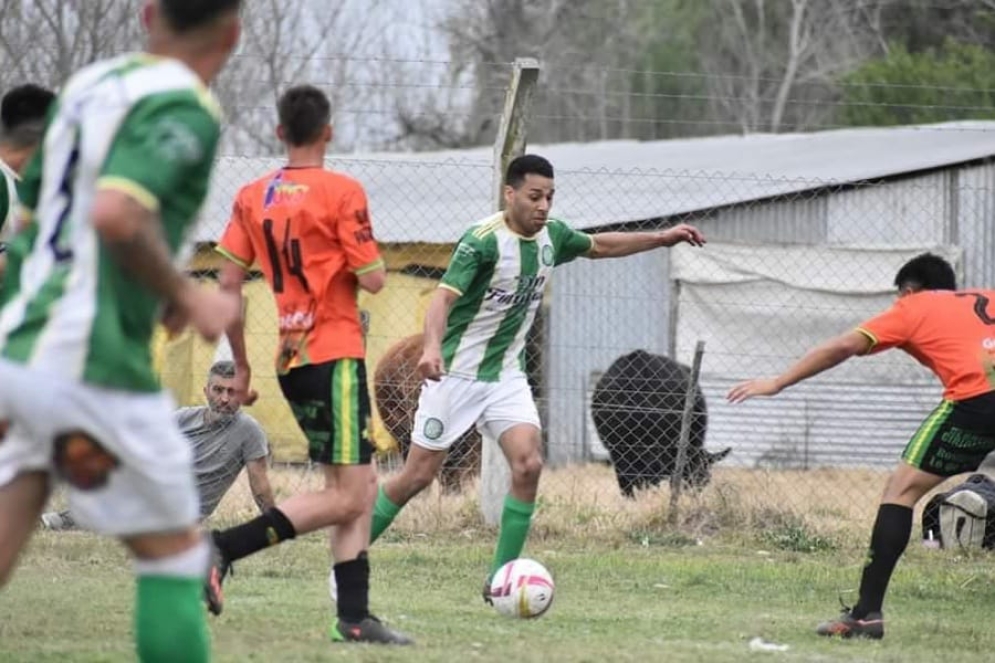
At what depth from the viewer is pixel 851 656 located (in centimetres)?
711

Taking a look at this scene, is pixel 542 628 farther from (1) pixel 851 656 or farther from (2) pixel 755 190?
(2) pixel 755 190

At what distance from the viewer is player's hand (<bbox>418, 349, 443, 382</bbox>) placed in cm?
763

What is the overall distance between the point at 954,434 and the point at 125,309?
455 centimetres

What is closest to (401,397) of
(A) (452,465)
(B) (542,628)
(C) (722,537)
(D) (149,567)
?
(A) (452,465)

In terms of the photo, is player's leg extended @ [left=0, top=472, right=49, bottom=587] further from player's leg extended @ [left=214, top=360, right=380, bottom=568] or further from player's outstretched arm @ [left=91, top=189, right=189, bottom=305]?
player's leg extended @ [left=214, top=360, right=380, bottom=568]

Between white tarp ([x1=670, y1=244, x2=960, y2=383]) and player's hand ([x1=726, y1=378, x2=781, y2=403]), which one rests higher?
white tarp ([x1=670, y1=244, x2=960, y2=383])

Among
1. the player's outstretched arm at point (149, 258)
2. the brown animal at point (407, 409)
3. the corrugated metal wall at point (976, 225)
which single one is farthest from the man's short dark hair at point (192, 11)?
the corrugated metal wall at point (976, 225)

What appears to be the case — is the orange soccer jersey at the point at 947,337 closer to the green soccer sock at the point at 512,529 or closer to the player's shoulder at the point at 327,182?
the green soccer sock at the point at 512,529

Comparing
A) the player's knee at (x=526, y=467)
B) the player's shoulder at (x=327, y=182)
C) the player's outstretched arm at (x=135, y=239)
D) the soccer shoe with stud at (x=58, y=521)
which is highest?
the player's shoulder at (x=327, y=182)

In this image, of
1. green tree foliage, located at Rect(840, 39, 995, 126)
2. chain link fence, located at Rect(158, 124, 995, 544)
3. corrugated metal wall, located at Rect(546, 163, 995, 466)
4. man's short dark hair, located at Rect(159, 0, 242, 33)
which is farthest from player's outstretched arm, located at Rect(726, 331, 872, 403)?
green tree foliage, located at Rect(840, 39, 995, 126)

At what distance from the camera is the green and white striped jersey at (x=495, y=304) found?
831cm

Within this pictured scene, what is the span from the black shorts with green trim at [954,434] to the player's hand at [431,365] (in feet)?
6.64

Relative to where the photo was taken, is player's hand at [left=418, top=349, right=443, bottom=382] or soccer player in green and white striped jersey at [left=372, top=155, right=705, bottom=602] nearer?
player's hand at [left=418, top=349, right=443, bottom=382]

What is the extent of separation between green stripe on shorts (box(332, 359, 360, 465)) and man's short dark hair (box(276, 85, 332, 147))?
0.82 m
